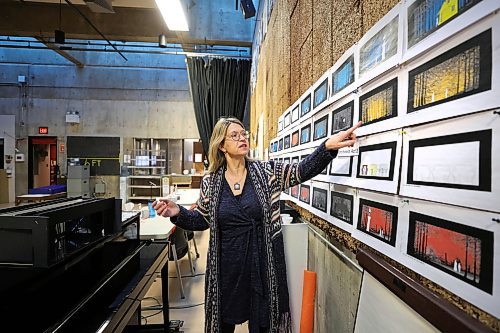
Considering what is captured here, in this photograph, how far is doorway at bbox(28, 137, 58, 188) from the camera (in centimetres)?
920

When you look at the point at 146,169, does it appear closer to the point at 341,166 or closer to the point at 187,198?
the point at 187,198

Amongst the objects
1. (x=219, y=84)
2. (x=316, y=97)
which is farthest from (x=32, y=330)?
(x=219, y=84)

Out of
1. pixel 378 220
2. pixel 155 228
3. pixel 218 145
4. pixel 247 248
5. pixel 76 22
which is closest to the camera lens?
pixel 378 220

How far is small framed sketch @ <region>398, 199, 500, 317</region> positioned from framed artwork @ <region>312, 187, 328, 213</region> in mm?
622

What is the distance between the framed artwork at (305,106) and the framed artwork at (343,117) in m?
0.41

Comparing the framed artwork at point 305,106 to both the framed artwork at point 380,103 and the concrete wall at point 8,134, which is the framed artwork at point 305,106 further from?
the concrete wall at point 8,134

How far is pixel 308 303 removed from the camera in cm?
157

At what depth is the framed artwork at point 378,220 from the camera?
31.7 inches

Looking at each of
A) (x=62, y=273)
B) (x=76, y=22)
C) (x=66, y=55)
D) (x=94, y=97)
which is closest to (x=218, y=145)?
(x=62, y=273)

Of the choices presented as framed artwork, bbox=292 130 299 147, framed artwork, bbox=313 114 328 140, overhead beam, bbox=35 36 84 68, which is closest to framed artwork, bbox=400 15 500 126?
framed artwork, bbox=313 114 328 140

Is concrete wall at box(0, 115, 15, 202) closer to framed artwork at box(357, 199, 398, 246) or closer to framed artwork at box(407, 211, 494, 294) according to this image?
framed artwork at box(357, 199, 398, 246)


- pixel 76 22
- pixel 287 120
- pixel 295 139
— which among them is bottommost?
pixel 295 139

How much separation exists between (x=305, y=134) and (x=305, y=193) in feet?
1.10

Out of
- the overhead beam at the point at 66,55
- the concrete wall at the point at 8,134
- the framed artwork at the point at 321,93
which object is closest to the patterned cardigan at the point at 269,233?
the framed artwork at the point at 321,93
